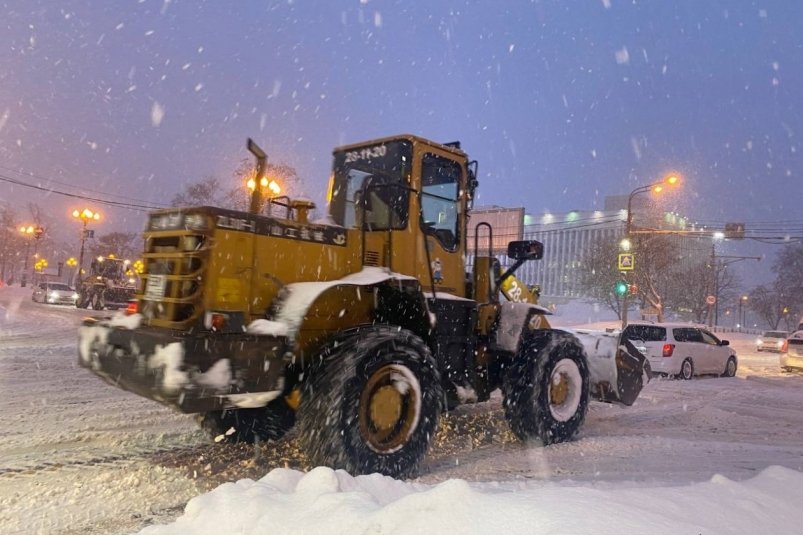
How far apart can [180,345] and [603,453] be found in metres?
4.35

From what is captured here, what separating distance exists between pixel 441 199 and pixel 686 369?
12.6 meters

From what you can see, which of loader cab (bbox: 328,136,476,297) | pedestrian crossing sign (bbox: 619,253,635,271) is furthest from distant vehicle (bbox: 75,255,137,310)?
loader cab (bbox: 328,136,476,297)

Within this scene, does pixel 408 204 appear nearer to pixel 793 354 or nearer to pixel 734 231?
pixel 793 354

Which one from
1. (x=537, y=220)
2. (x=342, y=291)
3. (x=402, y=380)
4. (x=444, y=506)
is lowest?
(x=444, y=506)

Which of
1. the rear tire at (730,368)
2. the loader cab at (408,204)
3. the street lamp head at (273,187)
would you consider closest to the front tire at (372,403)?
the loader cab at (408,204)

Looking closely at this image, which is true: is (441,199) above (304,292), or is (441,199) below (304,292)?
above

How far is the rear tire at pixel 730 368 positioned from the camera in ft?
57.9

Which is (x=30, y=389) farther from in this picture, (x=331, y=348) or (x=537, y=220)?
(x=537, y=220)

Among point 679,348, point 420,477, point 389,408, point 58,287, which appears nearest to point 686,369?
point 679,348

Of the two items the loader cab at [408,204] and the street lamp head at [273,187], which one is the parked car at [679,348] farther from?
the street lamp head at [273,187]

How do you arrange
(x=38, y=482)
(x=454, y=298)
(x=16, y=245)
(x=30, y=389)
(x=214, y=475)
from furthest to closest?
(x=16, y=245), (x=30, y=389), (x=454, y=298), (x=214, y=475), (x=38, y=482)

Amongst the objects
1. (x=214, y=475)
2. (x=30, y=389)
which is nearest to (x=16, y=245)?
(x=30, y=389)

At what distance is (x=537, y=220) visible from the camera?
5325 centimetres

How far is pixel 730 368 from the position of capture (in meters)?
17.8
